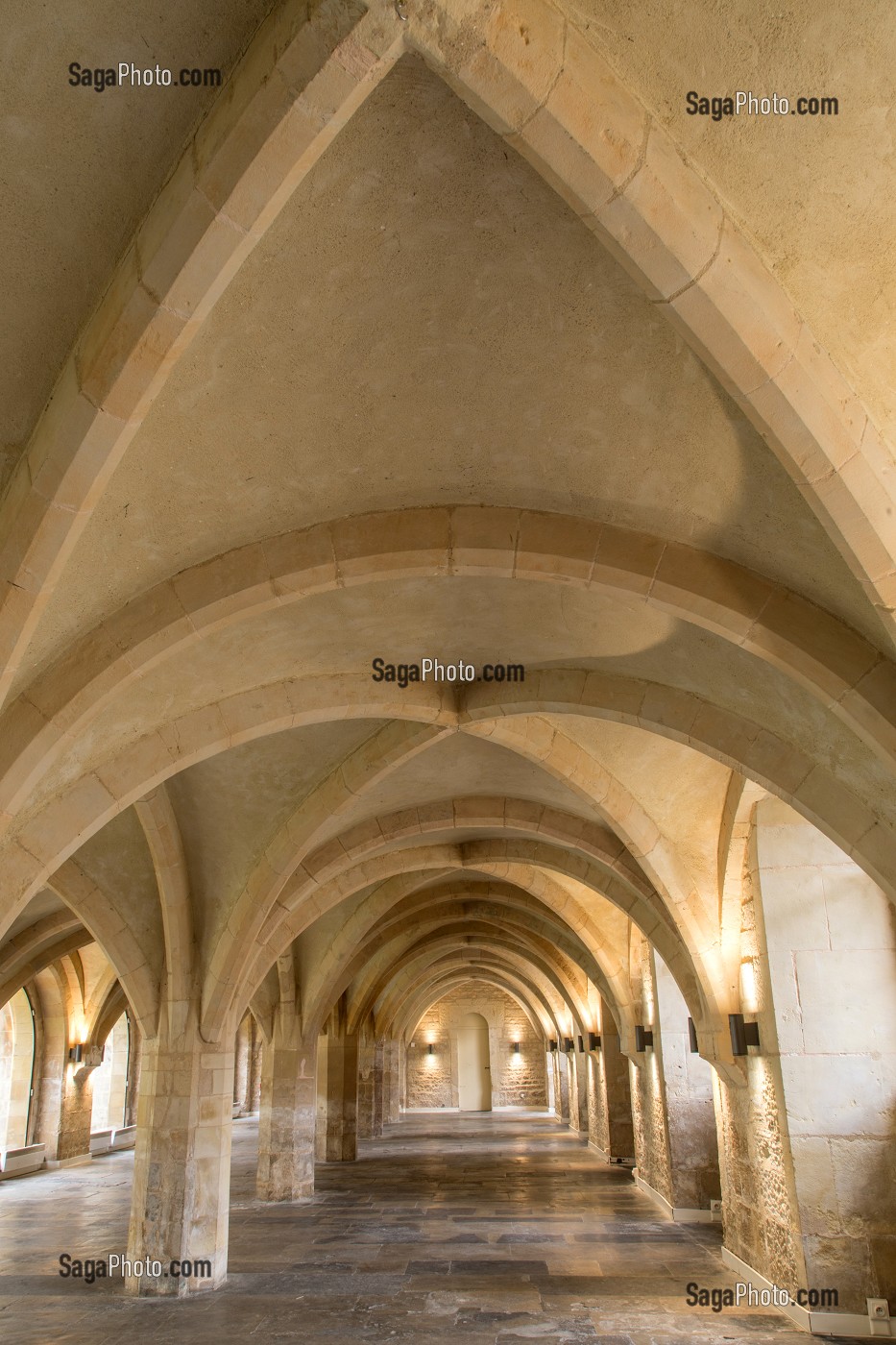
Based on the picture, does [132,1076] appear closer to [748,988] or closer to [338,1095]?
[338,1095]

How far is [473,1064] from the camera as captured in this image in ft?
95.5

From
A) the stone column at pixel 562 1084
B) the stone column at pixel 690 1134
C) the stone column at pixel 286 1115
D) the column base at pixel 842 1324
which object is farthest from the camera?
the stone column at pixel 562 1084

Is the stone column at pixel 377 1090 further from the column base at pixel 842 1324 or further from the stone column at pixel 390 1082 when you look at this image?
the column base at pixel 842 1324

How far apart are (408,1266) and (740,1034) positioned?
3354mm

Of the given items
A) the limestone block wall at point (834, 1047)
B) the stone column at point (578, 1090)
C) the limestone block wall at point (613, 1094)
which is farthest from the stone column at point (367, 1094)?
the limestone block wall at point (834, 1047)

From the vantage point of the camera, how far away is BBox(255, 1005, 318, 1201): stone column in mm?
11438

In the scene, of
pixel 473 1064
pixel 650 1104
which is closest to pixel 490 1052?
pixel 473 1064

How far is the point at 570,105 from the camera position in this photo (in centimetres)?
244

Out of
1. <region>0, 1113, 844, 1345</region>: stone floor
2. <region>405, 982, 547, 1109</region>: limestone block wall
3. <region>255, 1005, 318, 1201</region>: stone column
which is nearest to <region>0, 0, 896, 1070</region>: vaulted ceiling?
<region>0, 1113, 844, 1345</region>: stone floor

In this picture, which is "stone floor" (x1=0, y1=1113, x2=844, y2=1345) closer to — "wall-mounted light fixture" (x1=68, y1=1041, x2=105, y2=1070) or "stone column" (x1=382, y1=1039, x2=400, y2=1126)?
"wall-mounted light fixture" (x1=68, y1=1041, x2=105, y2=1070)

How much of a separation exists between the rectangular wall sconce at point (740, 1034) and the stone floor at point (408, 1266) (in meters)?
1.67

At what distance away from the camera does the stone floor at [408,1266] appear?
6.11 metres

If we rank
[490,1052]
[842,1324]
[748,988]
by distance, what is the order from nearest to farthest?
[842,1324] → [748,988] → [490,1052]

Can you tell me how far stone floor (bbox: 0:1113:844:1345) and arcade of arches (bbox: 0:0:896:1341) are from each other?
18.7 inches
